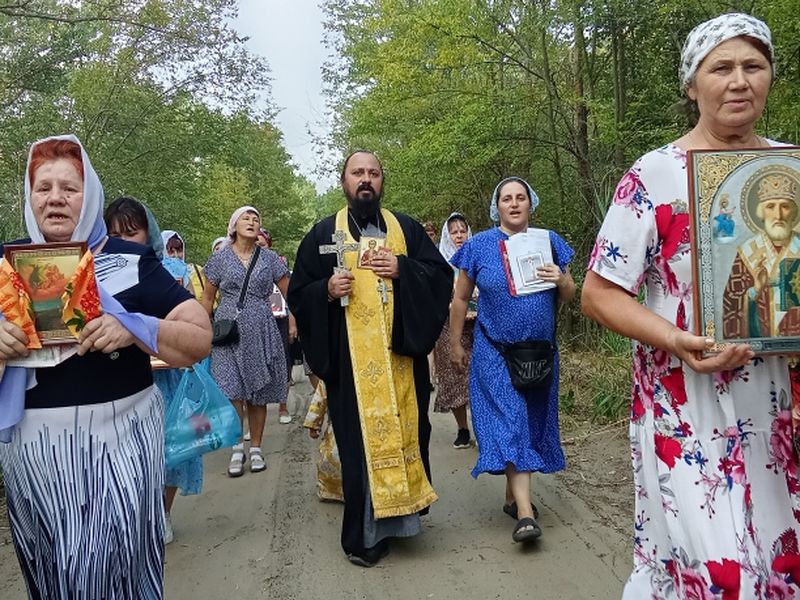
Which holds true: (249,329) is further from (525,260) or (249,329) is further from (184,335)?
(184,335)

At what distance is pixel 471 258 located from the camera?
464cm

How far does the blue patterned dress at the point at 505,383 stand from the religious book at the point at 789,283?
258 centimetres

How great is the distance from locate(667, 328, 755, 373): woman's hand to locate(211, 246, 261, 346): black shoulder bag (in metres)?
4.83

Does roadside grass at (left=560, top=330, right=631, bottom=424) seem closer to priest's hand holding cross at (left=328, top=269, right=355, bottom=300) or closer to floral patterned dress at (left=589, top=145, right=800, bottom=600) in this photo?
priest's hand holding cross at (left=328, top=269, right=355, bottom=300)

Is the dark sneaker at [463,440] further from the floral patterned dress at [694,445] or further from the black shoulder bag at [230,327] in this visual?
the floral patterned dress at [694,445]

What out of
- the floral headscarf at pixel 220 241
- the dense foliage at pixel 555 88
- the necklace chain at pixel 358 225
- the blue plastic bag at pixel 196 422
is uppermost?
the dense foliage at pixel 555 88

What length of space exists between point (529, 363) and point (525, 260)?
2.05 ft

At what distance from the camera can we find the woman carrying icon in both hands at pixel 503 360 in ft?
14.2

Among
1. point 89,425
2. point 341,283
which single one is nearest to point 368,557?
point 341,283

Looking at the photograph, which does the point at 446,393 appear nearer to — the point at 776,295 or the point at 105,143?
the point at 776,295

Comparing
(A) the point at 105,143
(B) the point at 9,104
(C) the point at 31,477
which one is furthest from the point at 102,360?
(A) the point at 105,143

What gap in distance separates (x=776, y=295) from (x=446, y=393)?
495 centimetres

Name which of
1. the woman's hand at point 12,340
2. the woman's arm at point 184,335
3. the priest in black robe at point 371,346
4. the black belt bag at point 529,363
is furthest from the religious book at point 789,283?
the priest in black robe at point 371,346

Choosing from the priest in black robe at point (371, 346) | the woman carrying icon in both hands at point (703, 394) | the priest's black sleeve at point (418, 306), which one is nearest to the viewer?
the woman carrying icon in both hands at point (703, 394)
